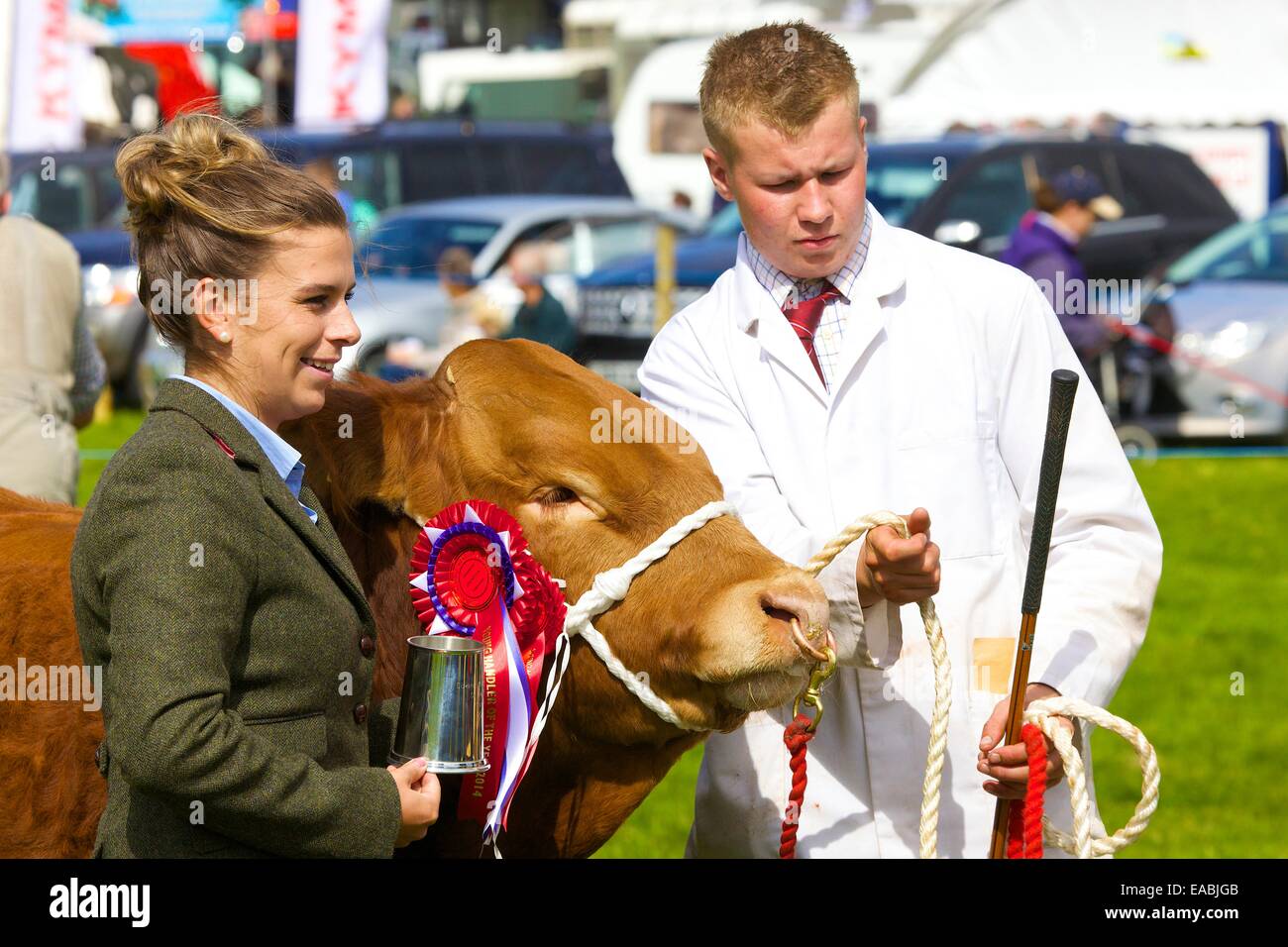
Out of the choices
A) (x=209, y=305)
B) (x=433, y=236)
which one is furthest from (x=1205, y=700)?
(x=433, y=236)

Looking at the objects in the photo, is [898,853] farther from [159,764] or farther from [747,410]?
[159,764]

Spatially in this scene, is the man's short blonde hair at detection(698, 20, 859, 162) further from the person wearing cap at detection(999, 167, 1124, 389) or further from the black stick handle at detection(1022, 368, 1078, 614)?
the person wearing cap at detection(999, 167, 1124, 389)

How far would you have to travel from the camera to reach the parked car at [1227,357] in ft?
41.9

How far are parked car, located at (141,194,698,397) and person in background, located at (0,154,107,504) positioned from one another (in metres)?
8.34

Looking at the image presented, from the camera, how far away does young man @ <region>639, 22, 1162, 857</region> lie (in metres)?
2.89

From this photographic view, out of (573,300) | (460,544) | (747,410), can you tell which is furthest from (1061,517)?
A: (573,300)

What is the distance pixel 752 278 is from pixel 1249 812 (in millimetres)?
3648

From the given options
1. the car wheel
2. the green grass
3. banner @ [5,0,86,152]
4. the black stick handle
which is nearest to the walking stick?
the black stick handle

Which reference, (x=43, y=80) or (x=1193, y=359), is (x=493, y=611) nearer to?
(x=1193, y=359)

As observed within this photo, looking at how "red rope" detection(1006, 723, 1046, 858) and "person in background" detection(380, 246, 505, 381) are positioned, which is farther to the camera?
"person in background" detection(380, 246, 505, 381)

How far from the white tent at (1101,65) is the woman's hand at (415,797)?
56.0ft

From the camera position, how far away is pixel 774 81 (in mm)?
2883

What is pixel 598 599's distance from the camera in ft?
8.56

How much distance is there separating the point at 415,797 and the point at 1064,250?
9.86 metres
